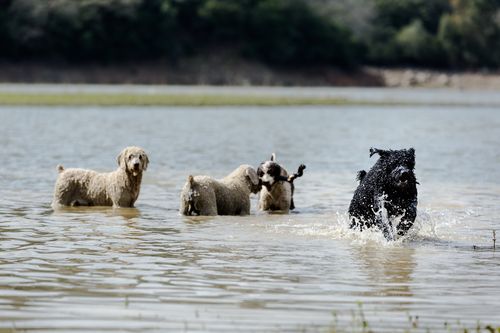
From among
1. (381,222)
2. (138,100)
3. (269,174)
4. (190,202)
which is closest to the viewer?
(381,222)

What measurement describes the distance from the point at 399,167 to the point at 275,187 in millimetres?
3527

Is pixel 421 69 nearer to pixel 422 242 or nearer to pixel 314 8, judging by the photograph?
pixel 314 8

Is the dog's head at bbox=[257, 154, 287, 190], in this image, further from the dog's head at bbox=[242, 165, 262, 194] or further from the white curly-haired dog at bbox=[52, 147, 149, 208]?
the white curly-haired dog at bbox=[52, 147, 149, 208]

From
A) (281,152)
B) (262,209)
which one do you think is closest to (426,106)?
(281,152)

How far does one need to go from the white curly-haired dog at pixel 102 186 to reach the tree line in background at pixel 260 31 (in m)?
62.1

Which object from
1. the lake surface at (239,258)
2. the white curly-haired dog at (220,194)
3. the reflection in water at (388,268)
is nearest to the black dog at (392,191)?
the lake surface at (239,258)

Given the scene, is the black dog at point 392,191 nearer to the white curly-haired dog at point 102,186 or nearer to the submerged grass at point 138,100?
the white curly-haired dog at point 102,186

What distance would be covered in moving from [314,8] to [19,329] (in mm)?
103160

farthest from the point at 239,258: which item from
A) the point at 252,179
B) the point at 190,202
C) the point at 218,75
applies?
the point at 218,75

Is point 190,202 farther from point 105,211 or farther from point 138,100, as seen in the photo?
point 138,100

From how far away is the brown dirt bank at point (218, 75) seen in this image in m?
77.5

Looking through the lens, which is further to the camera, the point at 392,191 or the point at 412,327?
the point at 392,191

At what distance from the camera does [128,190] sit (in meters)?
17.0

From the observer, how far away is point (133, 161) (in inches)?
654
